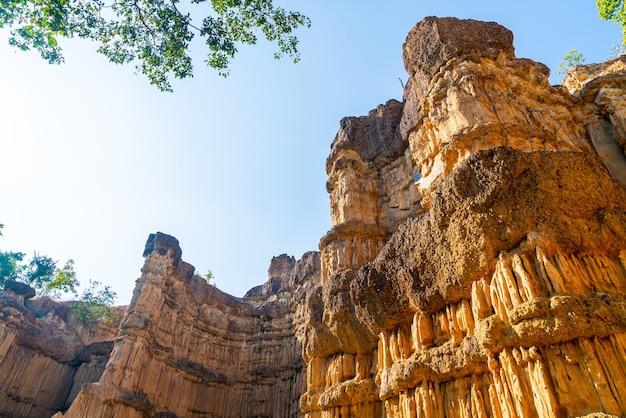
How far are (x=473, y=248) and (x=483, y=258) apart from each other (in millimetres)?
289

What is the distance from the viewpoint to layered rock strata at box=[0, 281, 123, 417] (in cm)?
2853

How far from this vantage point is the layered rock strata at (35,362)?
28531mm

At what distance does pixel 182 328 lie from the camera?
32.2 m

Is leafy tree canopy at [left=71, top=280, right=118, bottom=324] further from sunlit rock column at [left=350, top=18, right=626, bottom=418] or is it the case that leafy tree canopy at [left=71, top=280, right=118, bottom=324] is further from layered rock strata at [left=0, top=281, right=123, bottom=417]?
sunlit rock column at [left=350, top=18, right=626, bottom=418]

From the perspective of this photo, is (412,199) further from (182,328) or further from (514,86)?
(182,328)

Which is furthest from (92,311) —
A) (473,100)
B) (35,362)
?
(473,100)

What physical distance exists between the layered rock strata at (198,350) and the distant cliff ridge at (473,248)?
229 centimetres

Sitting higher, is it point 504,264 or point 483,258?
point 483,258

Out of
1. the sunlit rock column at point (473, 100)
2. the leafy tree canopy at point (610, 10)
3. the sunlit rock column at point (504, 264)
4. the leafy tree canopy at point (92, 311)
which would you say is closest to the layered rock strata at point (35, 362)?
the leafy tree canopy at point (92, 311)

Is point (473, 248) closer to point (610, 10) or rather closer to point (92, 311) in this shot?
point (610, 10)

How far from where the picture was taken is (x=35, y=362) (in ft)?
100

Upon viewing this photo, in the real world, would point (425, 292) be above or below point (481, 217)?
below

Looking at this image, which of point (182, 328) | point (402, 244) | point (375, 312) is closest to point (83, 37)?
point (402, 244)

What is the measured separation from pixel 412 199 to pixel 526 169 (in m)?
7.16
